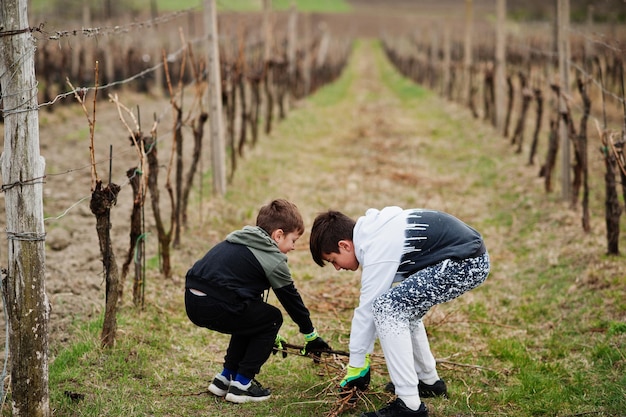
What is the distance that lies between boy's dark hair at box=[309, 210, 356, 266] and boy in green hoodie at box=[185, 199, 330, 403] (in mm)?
226

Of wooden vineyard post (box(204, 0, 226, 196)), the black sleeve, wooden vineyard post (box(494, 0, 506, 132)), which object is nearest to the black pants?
the black sleeve

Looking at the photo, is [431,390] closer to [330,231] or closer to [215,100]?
[330,231]

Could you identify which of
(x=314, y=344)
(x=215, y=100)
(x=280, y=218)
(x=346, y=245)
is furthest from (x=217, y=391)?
(x=215, y=100)

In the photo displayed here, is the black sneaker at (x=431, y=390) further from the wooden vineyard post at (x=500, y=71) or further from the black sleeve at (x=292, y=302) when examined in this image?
the wooden vineyard post at (x=500, y=71)

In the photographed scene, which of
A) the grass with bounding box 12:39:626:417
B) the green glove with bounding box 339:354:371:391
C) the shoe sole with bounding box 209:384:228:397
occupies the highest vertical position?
the green glove with bounding box 339:354:371:391

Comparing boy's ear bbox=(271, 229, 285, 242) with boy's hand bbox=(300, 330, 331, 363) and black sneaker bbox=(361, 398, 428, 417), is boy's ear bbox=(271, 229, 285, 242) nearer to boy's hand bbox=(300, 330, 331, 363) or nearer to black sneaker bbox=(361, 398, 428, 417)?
boy's hand bbox=(300, 330, 331, 363)

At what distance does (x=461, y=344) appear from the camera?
15.2 feet

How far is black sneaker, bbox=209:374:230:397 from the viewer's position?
3.80m

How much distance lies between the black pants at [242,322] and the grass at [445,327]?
267 mm

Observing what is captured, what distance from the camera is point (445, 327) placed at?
4887 millimetres

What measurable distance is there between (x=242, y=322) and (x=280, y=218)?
0.57 m

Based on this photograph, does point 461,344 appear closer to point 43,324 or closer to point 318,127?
point 43,324

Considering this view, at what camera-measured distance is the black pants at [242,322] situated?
3547 mm

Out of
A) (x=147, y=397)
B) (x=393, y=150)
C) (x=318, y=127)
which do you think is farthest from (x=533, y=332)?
(x=318, y=127)
